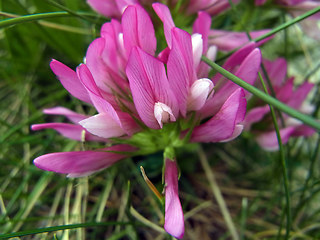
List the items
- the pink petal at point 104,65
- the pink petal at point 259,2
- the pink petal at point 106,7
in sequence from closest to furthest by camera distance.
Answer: the pink petal at point 104,65 < the pink petal at point 106,7 < the pink petal at point 259,2

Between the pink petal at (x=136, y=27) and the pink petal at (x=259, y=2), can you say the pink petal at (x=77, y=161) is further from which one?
the pink petal at (x=259, y=2)

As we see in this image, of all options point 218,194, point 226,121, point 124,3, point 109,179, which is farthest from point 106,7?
point 218,194

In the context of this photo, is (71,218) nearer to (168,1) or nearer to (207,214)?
(207,214)

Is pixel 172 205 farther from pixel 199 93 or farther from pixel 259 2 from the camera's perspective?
pixel 259 2

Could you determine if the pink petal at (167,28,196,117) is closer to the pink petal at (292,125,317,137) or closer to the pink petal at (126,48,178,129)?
the pink petal at (126,48,178,129)

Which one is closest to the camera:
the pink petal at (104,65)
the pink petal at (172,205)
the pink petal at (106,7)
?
the pink petal at (172,205)

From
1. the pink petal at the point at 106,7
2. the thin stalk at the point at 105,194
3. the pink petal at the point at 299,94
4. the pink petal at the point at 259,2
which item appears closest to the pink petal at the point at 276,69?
the pink petal at the point at 299,94

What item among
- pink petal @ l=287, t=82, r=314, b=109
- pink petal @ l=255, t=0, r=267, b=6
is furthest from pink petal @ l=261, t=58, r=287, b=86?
pink petal @ l=255, t=0, r=267, b=6
